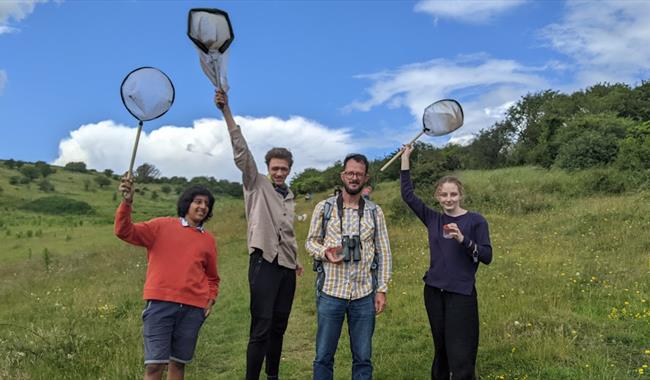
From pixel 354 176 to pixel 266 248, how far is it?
101cm

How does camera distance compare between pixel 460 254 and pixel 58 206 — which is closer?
pixel 460 254

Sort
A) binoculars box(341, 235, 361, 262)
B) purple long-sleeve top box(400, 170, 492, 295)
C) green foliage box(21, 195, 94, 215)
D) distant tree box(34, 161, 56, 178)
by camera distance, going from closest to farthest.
Result: 1. purple long-sleeve top box(400, 170, 492, 295)
2. binoculars box(341, 235, 361, 262)
3. green foliage box(21, 195, 94, 215)
4. distant tree box(34, 161, 56, 178)

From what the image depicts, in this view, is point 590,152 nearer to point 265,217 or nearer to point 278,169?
point 278,169

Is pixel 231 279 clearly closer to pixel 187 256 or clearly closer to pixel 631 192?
pixel 187 256

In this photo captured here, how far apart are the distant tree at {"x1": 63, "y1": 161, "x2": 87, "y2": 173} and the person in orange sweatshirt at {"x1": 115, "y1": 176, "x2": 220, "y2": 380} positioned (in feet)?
295

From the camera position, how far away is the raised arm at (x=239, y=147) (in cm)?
384

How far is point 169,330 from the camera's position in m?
3.80

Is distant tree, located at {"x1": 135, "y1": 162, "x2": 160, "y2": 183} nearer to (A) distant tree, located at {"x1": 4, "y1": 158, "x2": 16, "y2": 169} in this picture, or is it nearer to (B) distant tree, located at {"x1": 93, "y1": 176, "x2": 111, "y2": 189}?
(B) distant tree, located at {"x1": 93, "y1": 176, "x2": 111, "y2": 189}

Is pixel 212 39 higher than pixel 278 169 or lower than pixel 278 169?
higher

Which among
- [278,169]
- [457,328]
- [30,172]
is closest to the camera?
[457,328]

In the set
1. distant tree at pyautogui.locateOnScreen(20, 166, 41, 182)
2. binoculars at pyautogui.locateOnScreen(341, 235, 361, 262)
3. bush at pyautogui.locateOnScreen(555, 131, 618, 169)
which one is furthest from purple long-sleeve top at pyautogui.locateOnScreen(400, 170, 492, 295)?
distant tree at pyautogui.locateOnScreen(20, 166, 41, 182)

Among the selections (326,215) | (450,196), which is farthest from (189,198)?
(450,196)

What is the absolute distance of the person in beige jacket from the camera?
4.23 metres

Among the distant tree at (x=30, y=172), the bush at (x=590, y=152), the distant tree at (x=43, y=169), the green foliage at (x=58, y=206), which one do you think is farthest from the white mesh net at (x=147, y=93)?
the distant tree at (x=43, y=169)
